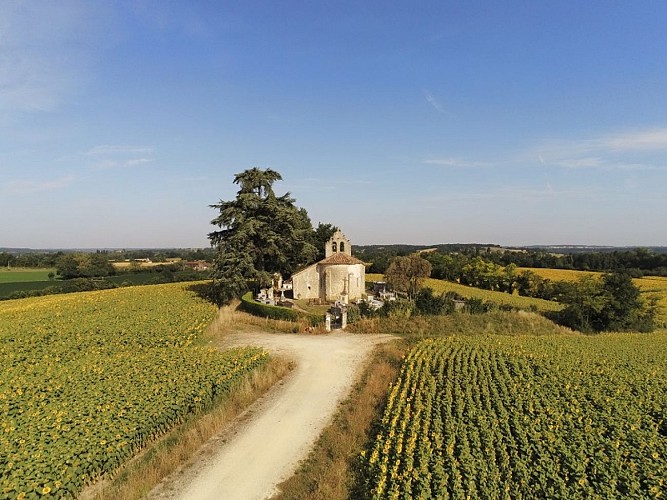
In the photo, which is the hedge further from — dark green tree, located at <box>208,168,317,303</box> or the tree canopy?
the tree canopy

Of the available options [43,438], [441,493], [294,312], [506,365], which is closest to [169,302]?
[294,312]

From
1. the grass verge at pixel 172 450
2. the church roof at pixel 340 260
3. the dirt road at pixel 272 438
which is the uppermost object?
the church roof at pixel 340 260

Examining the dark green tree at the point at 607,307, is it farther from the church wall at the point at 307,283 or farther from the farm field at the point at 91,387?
the farm field at the point at 91,387

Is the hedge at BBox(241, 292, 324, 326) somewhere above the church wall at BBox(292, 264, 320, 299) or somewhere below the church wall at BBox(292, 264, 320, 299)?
below

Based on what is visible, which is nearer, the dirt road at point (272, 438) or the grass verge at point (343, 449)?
the grass verge at point (343, 449)

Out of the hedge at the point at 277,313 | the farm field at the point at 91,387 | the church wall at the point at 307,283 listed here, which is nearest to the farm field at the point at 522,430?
the farm field at the point at 91,387

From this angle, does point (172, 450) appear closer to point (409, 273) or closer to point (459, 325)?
point (459, 325)

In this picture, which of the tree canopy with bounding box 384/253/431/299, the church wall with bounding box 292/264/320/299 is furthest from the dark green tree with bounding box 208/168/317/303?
the tree canopy with bounding box 384/253/431/299

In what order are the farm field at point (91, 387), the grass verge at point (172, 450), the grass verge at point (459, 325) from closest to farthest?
the farm field at point (91, 387) → the grass verge at point (172, 450) → the grass verge at point (459, 325)
